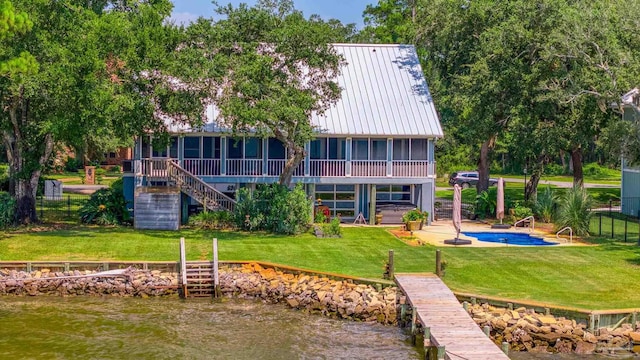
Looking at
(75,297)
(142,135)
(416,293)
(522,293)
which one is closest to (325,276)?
(416,293)

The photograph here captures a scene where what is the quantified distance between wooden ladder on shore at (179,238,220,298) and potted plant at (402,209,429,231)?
10.7 m

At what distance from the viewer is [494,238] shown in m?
34.4

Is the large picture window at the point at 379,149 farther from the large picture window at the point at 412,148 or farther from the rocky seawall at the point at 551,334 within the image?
the rocky seawall at the point at 551,334

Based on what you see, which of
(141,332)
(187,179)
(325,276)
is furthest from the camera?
(187,179)

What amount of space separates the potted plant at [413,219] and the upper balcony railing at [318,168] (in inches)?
109

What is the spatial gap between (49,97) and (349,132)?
13207 mm

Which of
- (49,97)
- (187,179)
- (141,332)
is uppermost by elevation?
(49,97)

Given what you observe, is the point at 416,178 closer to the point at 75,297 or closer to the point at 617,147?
the point at 617,147

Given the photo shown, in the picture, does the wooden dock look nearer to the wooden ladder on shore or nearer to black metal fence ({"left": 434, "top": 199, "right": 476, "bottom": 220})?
the wooden ladder on shore

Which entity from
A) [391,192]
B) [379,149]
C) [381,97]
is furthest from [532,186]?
[381,97]

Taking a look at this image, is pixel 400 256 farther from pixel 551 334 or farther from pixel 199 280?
pixel 551 334

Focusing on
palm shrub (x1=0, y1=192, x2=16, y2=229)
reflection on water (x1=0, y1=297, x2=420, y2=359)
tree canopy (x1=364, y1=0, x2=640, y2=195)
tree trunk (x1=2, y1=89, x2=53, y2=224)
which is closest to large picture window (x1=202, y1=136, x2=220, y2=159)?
tree trunk (x1=2, y1=89, x2=53, y2=224)

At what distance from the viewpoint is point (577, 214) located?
34281mm

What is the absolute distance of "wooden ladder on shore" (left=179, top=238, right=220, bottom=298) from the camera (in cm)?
2773
